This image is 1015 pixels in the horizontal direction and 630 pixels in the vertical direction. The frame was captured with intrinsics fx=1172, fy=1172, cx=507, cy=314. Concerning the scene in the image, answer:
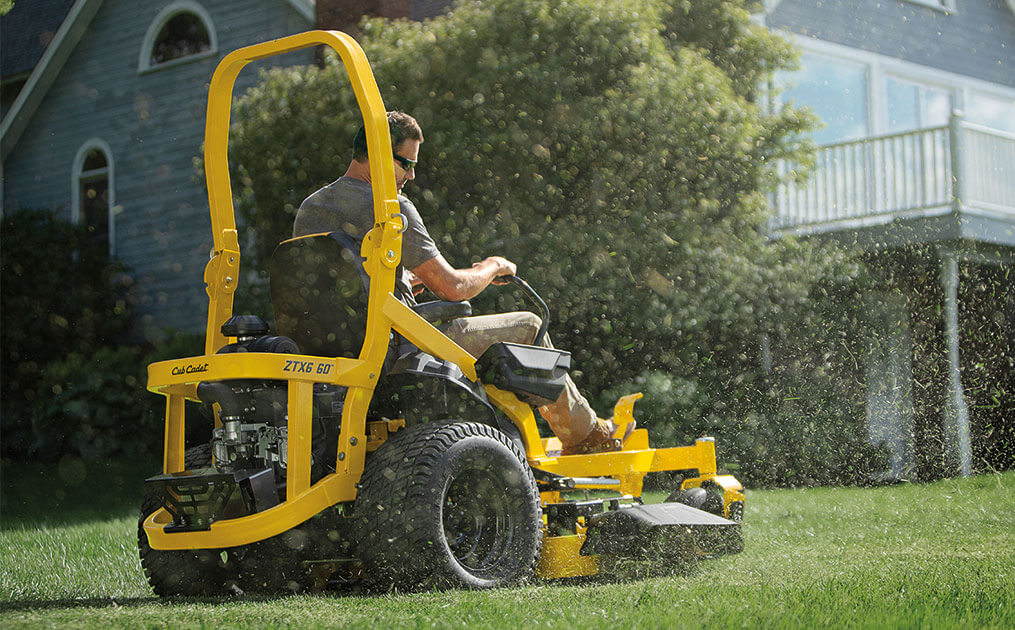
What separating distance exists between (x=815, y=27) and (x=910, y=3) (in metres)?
2.77

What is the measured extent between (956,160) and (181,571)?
389 inches

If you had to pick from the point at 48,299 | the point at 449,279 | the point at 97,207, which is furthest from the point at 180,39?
the point at 449,279

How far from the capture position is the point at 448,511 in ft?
13.8

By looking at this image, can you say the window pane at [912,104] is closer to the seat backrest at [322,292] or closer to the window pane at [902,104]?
A: the window pane at [902,104]

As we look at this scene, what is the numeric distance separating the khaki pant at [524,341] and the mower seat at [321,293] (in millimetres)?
538

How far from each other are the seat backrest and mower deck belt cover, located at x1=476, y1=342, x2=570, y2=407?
622 mm

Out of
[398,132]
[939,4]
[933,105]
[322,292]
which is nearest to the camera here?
[322,292]

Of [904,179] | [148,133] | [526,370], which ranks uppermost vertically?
[148,133]

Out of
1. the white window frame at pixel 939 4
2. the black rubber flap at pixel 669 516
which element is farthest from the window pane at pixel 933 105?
the black rubber flap at pixel 669 516

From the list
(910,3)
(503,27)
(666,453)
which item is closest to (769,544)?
(666,453)

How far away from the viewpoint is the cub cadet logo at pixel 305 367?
13.0 ft

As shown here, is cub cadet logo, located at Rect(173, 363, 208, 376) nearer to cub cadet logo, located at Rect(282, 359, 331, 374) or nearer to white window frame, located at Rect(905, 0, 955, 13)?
cub cadet logo, located at Rect(282, 359, 331, 374)

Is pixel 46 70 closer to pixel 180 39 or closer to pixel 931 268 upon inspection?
pixel 180 39

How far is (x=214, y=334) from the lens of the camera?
4.78 meters
